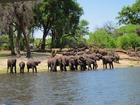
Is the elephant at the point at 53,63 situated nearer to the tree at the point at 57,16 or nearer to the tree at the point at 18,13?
the tree at the point at 18,13

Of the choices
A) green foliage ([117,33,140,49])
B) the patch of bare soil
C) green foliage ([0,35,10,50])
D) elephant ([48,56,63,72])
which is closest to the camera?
elephant ([48,56,63,72])

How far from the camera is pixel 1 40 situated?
277ft

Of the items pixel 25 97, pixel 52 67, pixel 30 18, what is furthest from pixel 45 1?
pixel 25 97

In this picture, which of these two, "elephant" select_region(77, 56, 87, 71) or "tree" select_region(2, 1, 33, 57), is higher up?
"tree" select_region(2, 1, 33, 57)

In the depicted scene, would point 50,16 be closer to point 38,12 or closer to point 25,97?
point 38,12

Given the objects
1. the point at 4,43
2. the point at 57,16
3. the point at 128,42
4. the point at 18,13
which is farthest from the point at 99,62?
the point at 4,43

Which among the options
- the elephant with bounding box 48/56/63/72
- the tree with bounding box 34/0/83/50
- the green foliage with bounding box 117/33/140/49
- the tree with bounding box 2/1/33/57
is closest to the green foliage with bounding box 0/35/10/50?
the tree with bounding box 34/0/83/50

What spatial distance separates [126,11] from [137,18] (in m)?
3.03

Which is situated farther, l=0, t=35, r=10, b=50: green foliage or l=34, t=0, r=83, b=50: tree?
l=0, t=35, r=10, b=50: green foliage

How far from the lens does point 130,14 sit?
9150 centimetres

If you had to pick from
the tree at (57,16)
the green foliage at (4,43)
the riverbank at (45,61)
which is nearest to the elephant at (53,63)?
the riverbank at (45,61)

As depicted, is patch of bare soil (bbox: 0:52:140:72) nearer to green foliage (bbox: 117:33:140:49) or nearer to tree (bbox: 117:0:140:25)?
green foliage (bbox: 117:33:140:49)

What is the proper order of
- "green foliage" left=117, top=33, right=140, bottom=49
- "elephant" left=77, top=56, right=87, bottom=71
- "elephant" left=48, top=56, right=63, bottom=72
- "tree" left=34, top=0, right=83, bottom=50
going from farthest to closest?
"green foliage" left=117, top=33, right=140, bottom=49, "tree" left=34, top=0, right=83, bottom=50, "elephant" left=77, top=56, right=87, bottom=71, "elephant" left=48, top=56, right=63, bottom=72

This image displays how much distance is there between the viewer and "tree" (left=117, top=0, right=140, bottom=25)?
3556 inches
